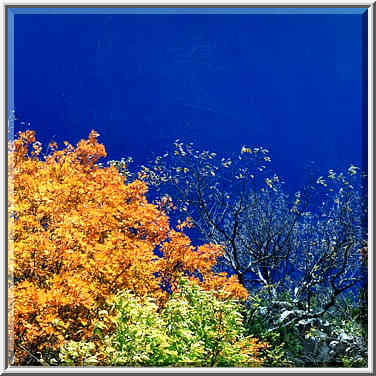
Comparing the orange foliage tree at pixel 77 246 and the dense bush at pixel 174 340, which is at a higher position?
the orange foliage tree at pixel 77 246

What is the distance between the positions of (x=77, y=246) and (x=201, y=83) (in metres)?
1.56

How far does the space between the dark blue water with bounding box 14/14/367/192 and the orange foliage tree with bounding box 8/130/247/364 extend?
222 mm

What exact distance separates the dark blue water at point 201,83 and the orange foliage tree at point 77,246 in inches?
8.7

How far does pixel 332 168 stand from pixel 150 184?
1.38 meters

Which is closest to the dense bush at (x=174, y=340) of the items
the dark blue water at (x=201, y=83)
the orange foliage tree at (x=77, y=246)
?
the orange foliage tree at (x=77, y=246)

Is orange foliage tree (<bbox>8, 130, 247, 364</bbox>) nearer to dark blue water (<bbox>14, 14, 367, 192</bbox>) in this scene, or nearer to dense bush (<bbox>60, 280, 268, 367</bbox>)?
dense bush (<bbox>60, 280, 268, 367</bbox>)

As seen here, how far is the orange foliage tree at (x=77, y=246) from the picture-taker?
3.79 meters

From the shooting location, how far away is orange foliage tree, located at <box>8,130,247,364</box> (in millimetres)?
3795

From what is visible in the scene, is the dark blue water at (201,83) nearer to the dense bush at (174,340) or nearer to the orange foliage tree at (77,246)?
the orange foliage tree at (77,246)

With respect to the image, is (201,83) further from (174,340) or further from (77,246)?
(174,340)

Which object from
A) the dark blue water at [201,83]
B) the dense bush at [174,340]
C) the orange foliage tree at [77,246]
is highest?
the dark blue water at [201,83]

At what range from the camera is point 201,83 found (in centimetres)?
385

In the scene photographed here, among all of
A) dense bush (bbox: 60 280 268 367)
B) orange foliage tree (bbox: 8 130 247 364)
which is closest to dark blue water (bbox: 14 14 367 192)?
orange foliage tree (bbox: 8 130 247 364)

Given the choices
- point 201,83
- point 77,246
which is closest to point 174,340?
point 77,246
